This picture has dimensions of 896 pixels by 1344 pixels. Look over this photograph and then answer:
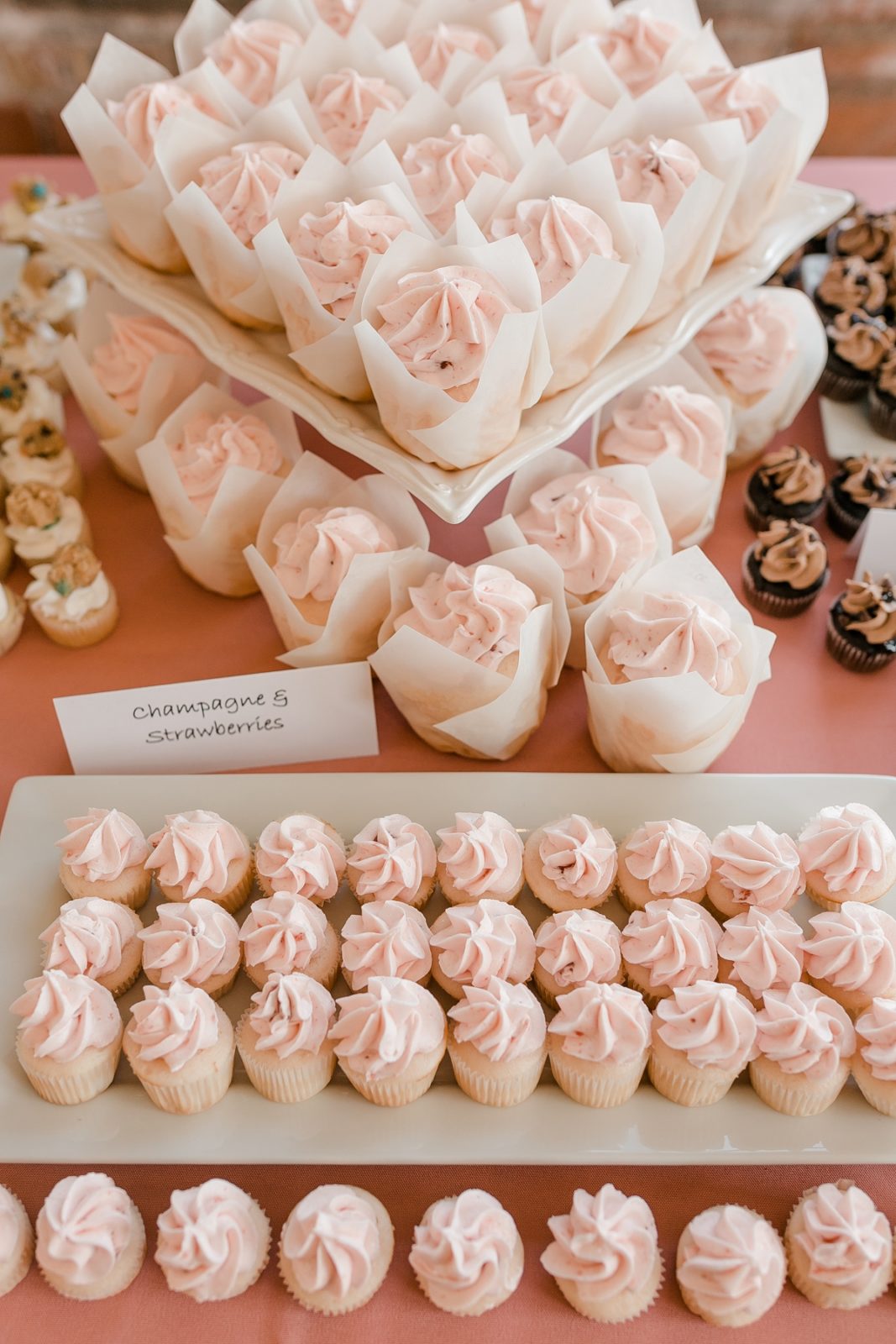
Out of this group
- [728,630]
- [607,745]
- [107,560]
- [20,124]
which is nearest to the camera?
[728,630]

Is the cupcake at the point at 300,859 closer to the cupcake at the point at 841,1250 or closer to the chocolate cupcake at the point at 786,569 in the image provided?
the cupcake at the point at 841,1250

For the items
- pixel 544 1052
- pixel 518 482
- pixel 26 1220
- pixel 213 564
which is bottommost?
pixel 26 1220

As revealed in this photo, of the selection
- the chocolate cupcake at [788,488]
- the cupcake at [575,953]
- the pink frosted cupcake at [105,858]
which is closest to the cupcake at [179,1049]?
the pink frosted cupcake at [105,858]

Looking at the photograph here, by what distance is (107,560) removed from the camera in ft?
8.48

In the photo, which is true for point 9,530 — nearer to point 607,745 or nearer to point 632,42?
point 607,745

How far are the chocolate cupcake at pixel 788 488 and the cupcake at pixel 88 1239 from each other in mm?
1873

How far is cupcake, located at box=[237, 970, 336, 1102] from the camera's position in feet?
5.49

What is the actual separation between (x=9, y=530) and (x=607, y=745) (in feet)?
4.51

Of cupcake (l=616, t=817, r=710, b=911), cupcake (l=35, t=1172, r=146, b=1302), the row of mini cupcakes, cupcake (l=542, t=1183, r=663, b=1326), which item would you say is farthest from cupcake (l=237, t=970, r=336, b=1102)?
cupcake (l=616, t=817, r=710, b=911)

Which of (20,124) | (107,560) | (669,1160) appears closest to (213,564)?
(107,560)

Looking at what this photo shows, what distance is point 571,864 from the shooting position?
6.12ft

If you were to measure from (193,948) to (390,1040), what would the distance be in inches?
13.7

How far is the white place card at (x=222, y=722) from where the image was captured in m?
2.08

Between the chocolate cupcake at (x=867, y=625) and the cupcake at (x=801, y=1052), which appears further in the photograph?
the chocolate cupcake at (x=867, y=625)
